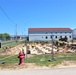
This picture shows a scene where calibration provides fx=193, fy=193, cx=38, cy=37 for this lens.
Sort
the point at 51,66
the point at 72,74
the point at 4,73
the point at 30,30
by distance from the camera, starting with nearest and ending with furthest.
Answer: the point at 72,74, the point at 4,73, the point at 51,66, the point at 30,30

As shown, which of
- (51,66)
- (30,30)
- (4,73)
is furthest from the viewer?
(30,30)

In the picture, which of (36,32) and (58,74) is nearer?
(58,74)

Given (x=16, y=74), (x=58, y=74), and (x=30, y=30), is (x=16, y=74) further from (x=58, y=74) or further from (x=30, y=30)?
(x=30, y=30)

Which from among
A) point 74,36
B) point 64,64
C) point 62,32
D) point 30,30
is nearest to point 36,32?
point 30,30

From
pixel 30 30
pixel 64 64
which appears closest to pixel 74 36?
pixel 30 30

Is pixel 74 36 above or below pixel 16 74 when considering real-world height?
above

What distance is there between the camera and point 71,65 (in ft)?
37.5

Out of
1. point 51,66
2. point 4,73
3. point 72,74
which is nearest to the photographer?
point 72,74

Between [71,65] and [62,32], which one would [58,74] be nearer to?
[71,65]

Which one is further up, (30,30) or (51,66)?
(30,30)

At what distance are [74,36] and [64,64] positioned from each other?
245ft

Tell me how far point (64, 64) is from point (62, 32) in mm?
73569

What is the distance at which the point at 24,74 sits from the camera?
8992 millimetres

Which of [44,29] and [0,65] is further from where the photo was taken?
[44,29]
